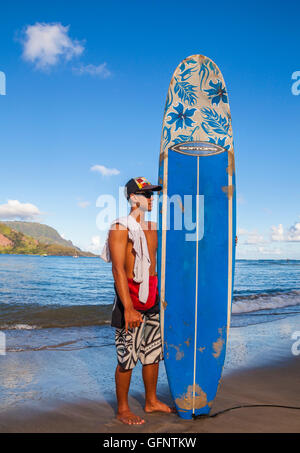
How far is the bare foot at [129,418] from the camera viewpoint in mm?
2266

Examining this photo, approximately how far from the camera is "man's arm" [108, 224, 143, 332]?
225cm

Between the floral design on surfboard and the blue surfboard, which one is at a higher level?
the floral design on surfboard

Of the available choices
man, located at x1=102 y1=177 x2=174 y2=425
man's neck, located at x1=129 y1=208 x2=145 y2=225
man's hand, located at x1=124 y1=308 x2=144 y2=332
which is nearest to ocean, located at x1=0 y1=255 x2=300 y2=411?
man, located at x1=102 y1=177 x2=174 y2=425

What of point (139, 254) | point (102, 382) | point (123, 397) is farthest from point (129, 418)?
point (139, 254)

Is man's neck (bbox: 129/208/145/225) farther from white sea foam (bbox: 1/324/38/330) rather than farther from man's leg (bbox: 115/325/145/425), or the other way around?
white sea foam (bbox: 1/324/38/330)

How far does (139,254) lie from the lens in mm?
2350

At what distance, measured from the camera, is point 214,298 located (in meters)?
2.61

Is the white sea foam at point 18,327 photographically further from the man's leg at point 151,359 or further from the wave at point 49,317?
the man's leg at point 151,359

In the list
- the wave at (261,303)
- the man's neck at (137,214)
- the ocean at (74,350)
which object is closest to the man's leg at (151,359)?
the ocean at (74,350)

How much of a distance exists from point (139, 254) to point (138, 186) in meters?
0.50

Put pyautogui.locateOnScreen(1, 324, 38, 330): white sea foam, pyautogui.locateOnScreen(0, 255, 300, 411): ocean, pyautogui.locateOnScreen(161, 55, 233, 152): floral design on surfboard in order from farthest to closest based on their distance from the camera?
pyautogui.locateOnScreen(1, 324, 38, 330): white sea foam → pyautogui.locateOnScreen(0, 255, 300, 411): ocean → pyautogui.locateOnScreen(161, 55, 233, 152): floral design on surfboard

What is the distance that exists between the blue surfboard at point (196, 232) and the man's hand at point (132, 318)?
0.33m

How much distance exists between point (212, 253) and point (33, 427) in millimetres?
1695

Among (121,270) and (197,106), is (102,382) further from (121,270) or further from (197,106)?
(197,106)
